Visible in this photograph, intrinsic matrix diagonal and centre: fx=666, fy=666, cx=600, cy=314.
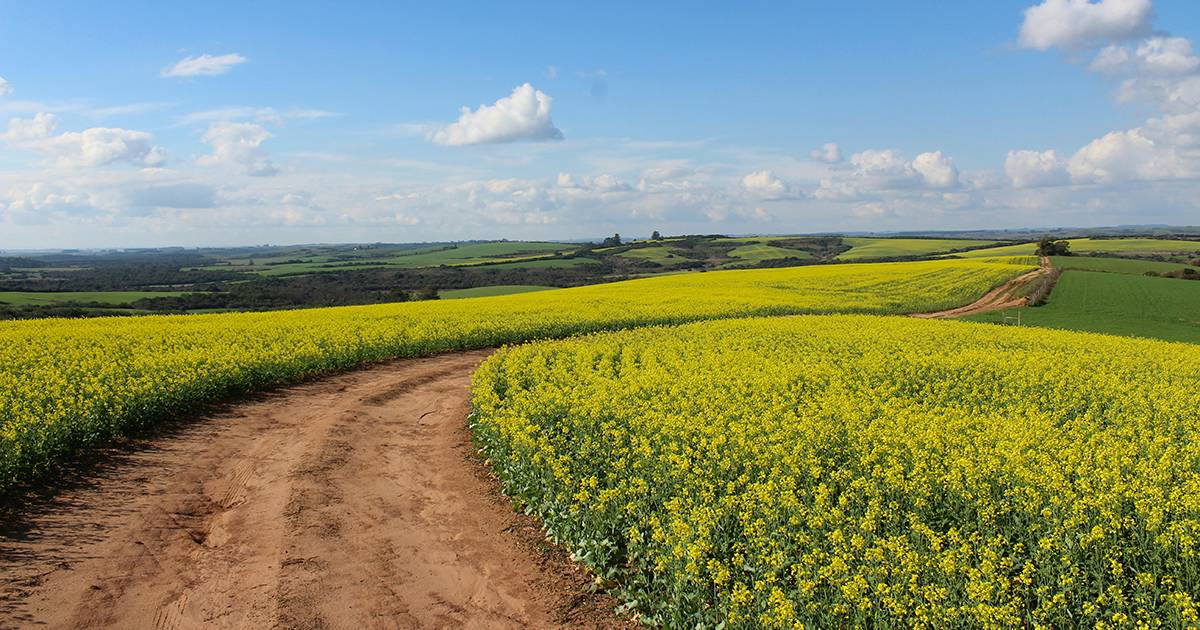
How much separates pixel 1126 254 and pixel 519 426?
12757cm

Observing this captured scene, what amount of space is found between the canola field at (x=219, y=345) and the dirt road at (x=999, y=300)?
160cm

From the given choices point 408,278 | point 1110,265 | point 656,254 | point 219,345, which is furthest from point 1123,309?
point 656,254

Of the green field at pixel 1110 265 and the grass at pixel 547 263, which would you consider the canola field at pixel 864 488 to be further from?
the grass at pixel 547 263

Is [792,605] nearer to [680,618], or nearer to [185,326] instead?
[680,618]

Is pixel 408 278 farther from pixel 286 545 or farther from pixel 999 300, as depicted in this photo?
pixel 286 545

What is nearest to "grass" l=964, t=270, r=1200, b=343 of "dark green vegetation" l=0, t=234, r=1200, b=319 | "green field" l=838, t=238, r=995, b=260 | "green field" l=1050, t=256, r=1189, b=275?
"green field" l=1050, t=256, r=1189, b=275

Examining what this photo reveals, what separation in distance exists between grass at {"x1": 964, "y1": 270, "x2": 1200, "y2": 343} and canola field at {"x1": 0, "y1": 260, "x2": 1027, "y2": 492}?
26.0 feet

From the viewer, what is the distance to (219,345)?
829 inches

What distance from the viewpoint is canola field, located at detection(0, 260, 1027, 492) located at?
1266cm

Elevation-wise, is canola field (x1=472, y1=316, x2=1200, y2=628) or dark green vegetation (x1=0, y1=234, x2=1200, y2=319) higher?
dark green vegetation (x1=0, y1=234, x2=1200, y2=319)

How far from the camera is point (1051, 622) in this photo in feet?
19.5

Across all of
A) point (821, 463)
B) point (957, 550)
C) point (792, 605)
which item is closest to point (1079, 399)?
point (821, 463)

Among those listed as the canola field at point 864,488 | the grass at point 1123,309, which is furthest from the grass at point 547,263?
the canola field at point 864,488

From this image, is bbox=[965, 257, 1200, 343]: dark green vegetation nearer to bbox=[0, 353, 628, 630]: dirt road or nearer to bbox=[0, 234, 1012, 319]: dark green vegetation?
bbox=[0, 353, 628, 630]: dirt road
